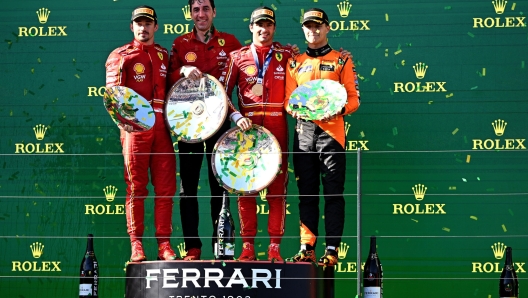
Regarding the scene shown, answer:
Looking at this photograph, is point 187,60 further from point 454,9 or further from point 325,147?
point 454,9

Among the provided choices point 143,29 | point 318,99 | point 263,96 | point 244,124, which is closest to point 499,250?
point 318,99

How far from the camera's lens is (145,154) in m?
5.43

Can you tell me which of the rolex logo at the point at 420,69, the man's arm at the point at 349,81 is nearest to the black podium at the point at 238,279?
the man's arm at the point at 349,81

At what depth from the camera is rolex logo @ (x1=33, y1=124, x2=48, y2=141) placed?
6645mm

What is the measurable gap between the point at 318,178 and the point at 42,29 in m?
2.35

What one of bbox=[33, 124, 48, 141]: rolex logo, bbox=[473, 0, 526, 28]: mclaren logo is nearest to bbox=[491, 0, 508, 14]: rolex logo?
bbox=[473, 0, 526, 28]: mclaren logo

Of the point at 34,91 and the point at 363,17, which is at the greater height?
the point at 363,17

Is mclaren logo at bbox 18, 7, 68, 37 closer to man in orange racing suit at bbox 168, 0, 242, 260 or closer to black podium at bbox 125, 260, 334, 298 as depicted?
man in orange racing suit at bbox 168, 0, 242, 260

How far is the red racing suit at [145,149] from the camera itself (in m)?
5.42

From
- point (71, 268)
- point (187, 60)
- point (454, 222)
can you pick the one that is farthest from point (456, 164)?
point (71, 268)

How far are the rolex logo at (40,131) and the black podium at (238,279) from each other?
1894mm

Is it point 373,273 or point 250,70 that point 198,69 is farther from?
point 373,273

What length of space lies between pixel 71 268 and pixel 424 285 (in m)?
2.19

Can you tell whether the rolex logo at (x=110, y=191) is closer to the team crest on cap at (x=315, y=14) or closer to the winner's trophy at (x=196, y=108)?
the winner's trophy at (x=196, y=108)
